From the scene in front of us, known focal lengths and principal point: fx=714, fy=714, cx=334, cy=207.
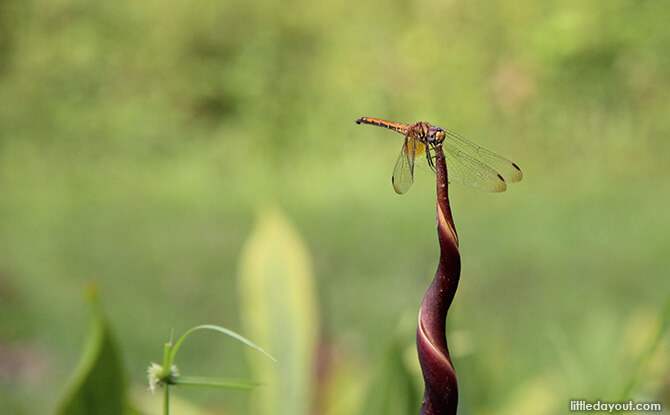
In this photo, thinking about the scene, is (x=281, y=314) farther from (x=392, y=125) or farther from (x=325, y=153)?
(x=325, y=153)

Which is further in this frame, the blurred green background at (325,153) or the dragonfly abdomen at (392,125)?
the blurred green background at (325,153)

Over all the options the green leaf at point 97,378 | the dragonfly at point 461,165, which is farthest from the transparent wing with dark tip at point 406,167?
the green leaf at point 97,378

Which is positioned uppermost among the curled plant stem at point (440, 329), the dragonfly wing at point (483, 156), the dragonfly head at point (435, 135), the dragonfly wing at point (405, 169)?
the dragonfly wing at point (483, 156)

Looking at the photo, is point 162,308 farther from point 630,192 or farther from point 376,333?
point 630,192

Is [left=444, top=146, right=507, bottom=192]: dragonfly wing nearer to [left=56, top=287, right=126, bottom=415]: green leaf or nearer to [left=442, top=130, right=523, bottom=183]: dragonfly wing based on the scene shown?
[left=442, top=130, right=523, bottom=183]: dragonfly wing

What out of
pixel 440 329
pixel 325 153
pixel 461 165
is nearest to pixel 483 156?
pixel 461 165

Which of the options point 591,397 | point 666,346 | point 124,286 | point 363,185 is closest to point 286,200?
point 363,185

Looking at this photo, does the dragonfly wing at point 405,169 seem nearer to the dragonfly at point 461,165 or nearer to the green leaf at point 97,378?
the dragonfly at point 461,165
